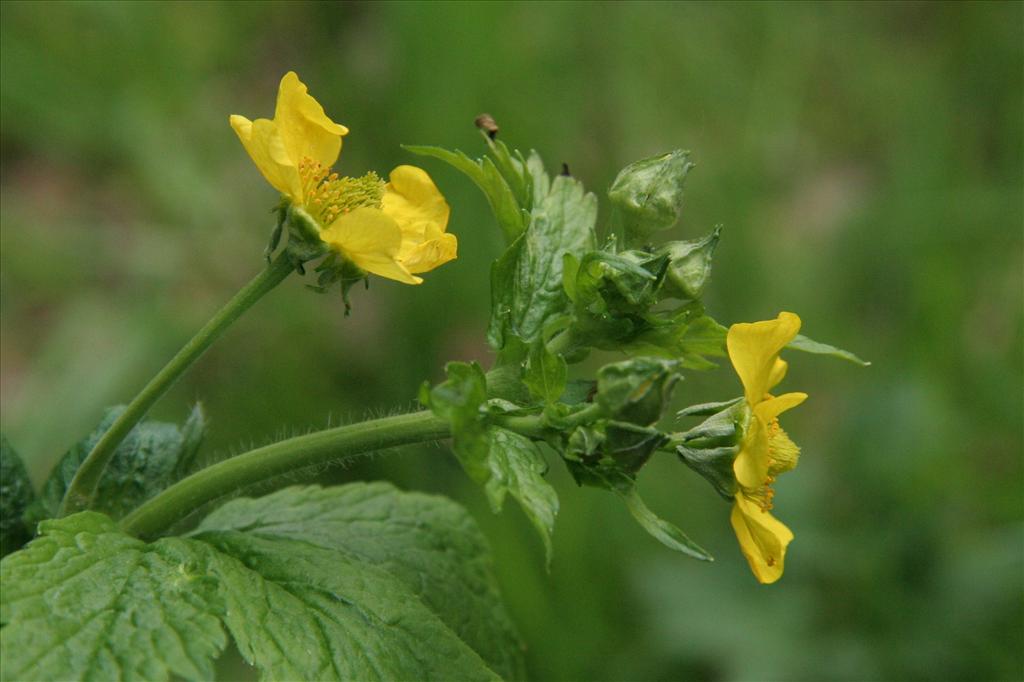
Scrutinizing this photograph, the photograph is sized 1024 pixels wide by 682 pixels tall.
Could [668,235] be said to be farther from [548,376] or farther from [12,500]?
[12,500]

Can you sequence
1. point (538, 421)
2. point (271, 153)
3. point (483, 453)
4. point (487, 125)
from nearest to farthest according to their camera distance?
point (483, 453) < point (538, 421) < point (271, 153) < point (487, 125)

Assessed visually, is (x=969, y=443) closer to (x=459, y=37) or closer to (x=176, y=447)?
(x=459, y=37)

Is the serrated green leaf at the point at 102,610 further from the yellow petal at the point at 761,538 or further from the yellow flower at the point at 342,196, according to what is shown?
the yellow petal at the point at 761,538

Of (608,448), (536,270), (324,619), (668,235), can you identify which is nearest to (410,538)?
(324,619)

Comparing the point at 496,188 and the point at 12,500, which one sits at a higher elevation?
the point at 496,188

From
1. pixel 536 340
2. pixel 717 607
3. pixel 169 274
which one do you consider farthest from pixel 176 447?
pixel 169 274

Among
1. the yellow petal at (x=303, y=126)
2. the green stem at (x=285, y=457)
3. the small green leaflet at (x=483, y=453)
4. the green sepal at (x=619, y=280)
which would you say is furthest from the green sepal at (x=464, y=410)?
the yellow petal at (x=303, y=126)

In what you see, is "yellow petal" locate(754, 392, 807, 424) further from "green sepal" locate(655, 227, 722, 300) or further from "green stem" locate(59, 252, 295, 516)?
"green stem" locate(59, 252, 295, 516)

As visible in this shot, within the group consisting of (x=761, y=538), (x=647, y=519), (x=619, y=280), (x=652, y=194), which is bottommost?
(x=761, y=538)
